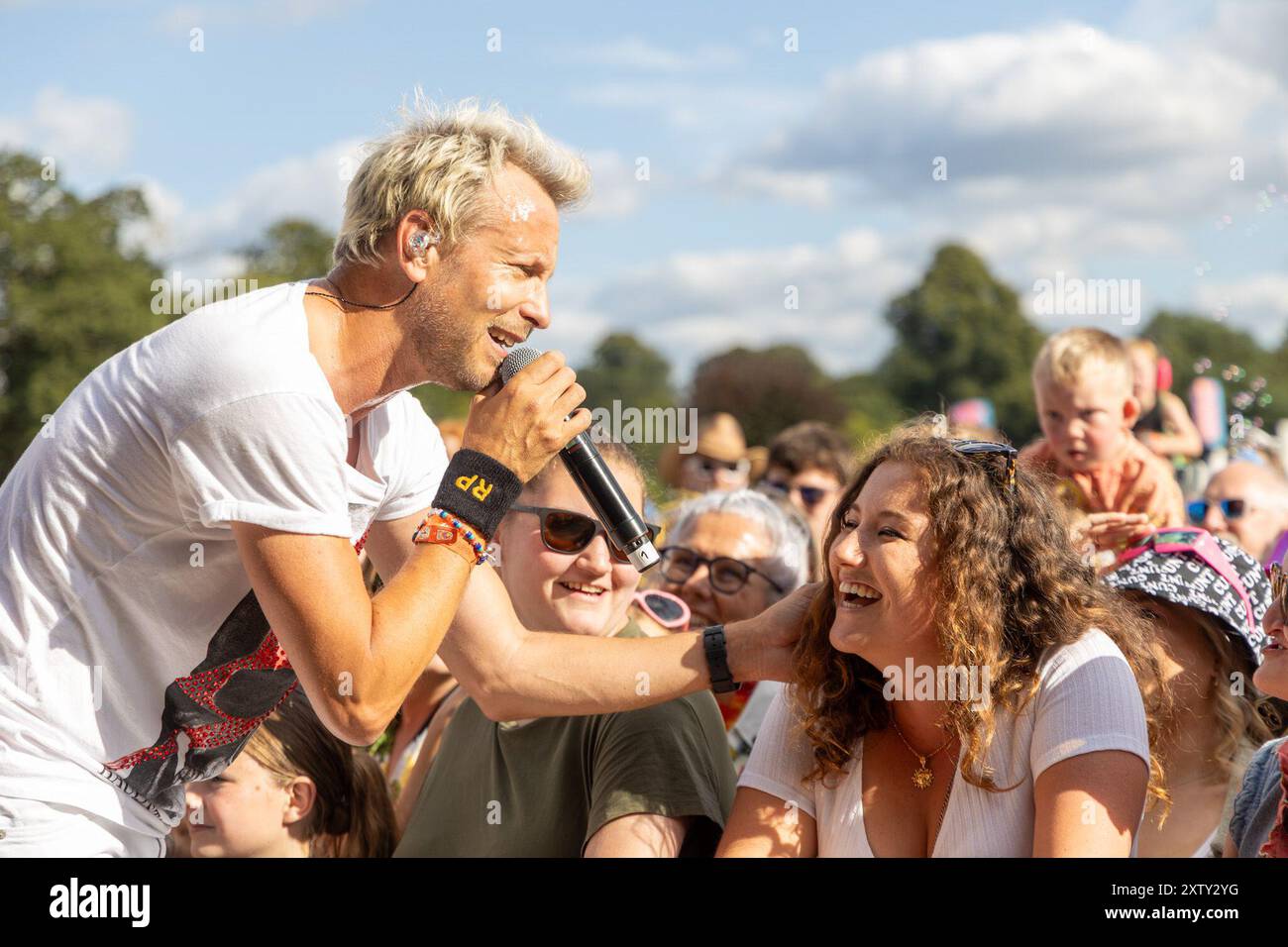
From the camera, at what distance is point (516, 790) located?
3102 mm

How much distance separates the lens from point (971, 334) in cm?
7181

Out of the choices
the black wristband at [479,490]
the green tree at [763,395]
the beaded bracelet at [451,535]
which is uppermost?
the green tree at [763,395]

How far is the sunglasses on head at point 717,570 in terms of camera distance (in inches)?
183

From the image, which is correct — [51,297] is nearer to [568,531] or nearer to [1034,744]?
[568,531]

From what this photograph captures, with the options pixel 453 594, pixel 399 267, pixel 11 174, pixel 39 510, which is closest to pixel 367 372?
pixel 399 267

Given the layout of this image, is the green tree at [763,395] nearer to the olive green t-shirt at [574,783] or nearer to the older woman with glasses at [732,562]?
the older woman with glasses at [732,562]

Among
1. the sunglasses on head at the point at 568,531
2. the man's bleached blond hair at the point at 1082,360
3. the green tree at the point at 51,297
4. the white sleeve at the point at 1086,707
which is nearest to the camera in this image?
the white sleeve at the point at 1086,707

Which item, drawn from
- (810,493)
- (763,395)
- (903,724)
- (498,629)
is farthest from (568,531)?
(763,395)

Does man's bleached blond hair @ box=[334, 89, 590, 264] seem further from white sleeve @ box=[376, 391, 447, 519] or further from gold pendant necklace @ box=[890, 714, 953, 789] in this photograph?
gold pendant necklace @ box=[890, 714, 953, 789]

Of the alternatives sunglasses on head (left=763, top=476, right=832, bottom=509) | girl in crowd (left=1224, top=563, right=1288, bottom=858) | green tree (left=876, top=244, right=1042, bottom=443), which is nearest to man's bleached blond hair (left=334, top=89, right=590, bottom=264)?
girl in crowd (left=1224, top=563, right=1288, bottom=858)

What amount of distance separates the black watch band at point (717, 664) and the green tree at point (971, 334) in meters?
69.3

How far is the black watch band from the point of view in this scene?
2.88 meters

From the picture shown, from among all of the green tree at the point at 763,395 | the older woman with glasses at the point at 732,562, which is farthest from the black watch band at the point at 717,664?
the green tree at the point at 763,395
